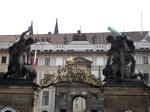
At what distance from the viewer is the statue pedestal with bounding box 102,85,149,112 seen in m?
8.84

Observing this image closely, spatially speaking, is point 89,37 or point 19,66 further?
point 89,37

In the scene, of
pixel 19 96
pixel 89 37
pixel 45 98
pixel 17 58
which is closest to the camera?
pixel 19 96

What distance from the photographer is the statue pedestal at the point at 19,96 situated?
9.22 m

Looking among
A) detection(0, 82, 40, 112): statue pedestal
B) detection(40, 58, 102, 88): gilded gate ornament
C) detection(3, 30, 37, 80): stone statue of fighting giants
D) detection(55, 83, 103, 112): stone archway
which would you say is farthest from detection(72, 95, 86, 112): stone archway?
detection(0, 82, 40, 112): statue pedestal

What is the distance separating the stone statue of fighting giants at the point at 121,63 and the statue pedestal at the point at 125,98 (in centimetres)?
42

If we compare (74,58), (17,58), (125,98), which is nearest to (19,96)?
(17,58)

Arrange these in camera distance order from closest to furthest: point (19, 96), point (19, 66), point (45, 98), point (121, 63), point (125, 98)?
1. point (125, 98)
2. point (121, 63)
3. point (19, 96)
4. point (19, 66)
5. point (45, 98)

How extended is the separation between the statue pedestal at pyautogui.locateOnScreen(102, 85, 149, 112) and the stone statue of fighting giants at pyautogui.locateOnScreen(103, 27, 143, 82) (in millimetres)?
420

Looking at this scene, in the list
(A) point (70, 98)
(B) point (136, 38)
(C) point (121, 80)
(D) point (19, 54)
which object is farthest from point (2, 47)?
(C) point (121, 80)

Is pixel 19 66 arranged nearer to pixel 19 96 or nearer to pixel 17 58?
pixel 17 58

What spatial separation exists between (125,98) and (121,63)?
1301mm

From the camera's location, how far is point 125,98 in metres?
8.95

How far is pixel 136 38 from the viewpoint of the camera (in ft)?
113

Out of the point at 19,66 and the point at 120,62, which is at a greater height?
the point at 120,62
